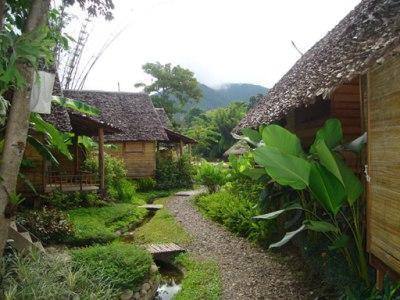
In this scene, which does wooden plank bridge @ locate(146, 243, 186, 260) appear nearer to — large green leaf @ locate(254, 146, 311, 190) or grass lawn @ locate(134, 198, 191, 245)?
grass lawn @ locate(134, 198, 191, 245)

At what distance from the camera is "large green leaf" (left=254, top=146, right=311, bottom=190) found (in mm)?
4441

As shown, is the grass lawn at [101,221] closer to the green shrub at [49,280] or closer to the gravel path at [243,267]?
the gravel path at [243,267]

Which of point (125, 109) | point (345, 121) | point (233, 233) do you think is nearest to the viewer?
point (345, 121)

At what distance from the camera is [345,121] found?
281 inches

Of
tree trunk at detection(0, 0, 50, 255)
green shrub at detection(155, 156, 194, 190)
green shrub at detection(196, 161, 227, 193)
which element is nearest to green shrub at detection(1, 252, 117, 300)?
tree trunk at detection(0, 0, 50, 255)

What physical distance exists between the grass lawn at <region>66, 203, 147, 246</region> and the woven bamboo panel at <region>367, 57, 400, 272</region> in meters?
7.22

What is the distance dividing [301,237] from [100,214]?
7247 millimetres

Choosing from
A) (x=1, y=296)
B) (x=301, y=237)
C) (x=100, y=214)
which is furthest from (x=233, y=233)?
(x=1, y=296)

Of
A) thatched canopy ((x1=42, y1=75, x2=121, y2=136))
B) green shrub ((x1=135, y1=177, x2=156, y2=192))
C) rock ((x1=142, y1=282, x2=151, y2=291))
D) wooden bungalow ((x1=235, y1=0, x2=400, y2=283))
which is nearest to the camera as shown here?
wooden bungalow ((x1=235, y1=0, x2=400, y2=283))

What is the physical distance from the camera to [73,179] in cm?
1589

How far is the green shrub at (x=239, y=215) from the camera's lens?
9.16 m

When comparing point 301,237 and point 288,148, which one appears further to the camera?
point 301,237

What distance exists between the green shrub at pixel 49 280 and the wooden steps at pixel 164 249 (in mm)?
2704

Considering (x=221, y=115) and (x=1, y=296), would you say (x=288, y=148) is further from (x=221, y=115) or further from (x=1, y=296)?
(x=221, y=115)
